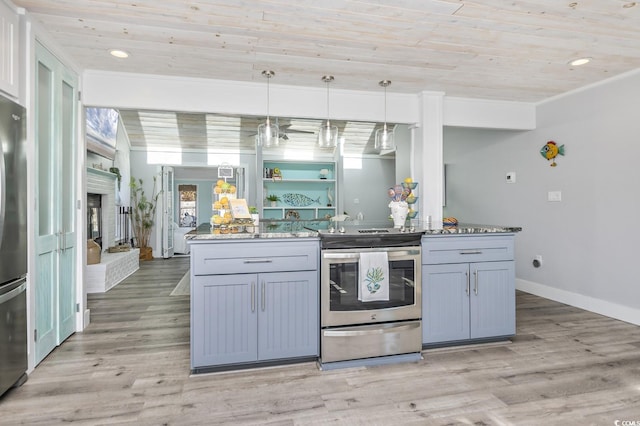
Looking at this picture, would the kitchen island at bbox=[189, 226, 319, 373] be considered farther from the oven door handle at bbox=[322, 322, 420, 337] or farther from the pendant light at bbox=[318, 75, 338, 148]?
the pendant light at bbox=[318, 75, 338, 148]

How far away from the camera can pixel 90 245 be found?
15.4 ft

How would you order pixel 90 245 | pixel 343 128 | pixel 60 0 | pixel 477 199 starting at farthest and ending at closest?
pixel 343 128, pixel 477 199, pixel 90 245, pixel 60 0

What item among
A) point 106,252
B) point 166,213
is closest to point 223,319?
point 106,252

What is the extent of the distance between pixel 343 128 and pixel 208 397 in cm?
557

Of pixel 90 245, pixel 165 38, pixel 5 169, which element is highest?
pixel 165 38

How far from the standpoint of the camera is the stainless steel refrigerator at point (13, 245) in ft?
6.55

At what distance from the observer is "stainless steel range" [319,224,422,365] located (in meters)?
2.47

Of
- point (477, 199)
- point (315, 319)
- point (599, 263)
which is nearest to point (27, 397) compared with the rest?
point (315, 319)

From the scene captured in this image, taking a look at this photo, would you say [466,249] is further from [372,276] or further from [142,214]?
[142,214]

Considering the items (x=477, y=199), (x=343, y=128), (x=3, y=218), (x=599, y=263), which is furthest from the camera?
(x=343, y=128)

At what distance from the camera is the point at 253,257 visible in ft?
7.80

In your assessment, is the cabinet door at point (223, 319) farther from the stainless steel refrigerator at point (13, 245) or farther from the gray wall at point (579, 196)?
the gray wall at point (579, 196)

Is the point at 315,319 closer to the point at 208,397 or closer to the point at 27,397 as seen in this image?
the point at 208,397

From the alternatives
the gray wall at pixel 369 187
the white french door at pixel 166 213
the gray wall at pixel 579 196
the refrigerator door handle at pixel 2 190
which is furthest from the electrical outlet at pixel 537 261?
the white french door at pixel 166 213
